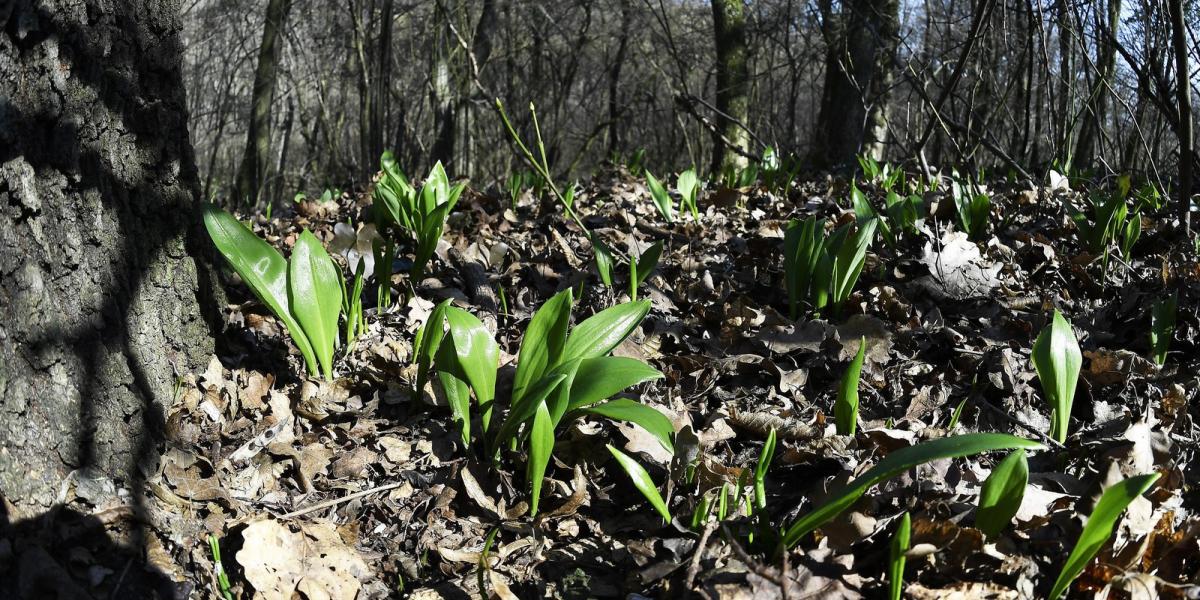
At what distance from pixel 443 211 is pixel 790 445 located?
1.35 m

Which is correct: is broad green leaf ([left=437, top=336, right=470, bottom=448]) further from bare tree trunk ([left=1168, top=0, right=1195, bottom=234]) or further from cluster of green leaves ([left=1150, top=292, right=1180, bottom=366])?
bare tree trunk ([left=1168, top=0, right=1195, bottom=234])

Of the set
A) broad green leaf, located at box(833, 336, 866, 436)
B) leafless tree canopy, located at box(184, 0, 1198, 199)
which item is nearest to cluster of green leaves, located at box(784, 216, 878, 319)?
broad green leaf, located at box(833, 336, 866, 436)

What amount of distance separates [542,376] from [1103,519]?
3.43 feet

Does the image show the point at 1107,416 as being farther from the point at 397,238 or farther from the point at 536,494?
the point at 397,238

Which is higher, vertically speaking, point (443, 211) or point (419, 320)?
point (443, 211)

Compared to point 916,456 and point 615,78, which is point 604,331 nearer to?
point 916,456

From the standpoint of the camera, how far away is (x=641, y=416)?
5.38 ft

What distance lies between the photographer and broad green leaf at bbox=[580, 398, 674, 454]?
5.31 feet

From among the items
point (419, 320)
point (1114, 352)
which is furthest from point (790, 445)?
point (419, 320)

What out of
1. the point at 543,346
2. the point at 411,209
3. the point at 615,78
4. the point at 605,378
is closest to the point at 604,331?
the point at 543,346

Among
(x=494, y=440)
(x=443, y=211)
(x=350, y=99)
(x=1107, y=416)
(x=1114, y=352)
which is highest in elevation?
(x=350, y=99)

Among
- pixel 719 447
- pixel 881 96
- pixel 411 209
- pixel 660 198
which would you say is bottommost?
pixel 719 447

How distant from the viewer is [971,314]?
2.60 meters

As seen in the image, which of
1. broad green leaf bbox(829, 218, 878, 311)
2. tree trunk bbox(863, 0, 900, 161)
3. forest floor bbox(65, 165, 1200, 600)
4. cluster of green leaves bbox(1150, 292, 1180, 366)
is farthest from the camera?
tree trunk bbox(863, 0, 900, 161)
